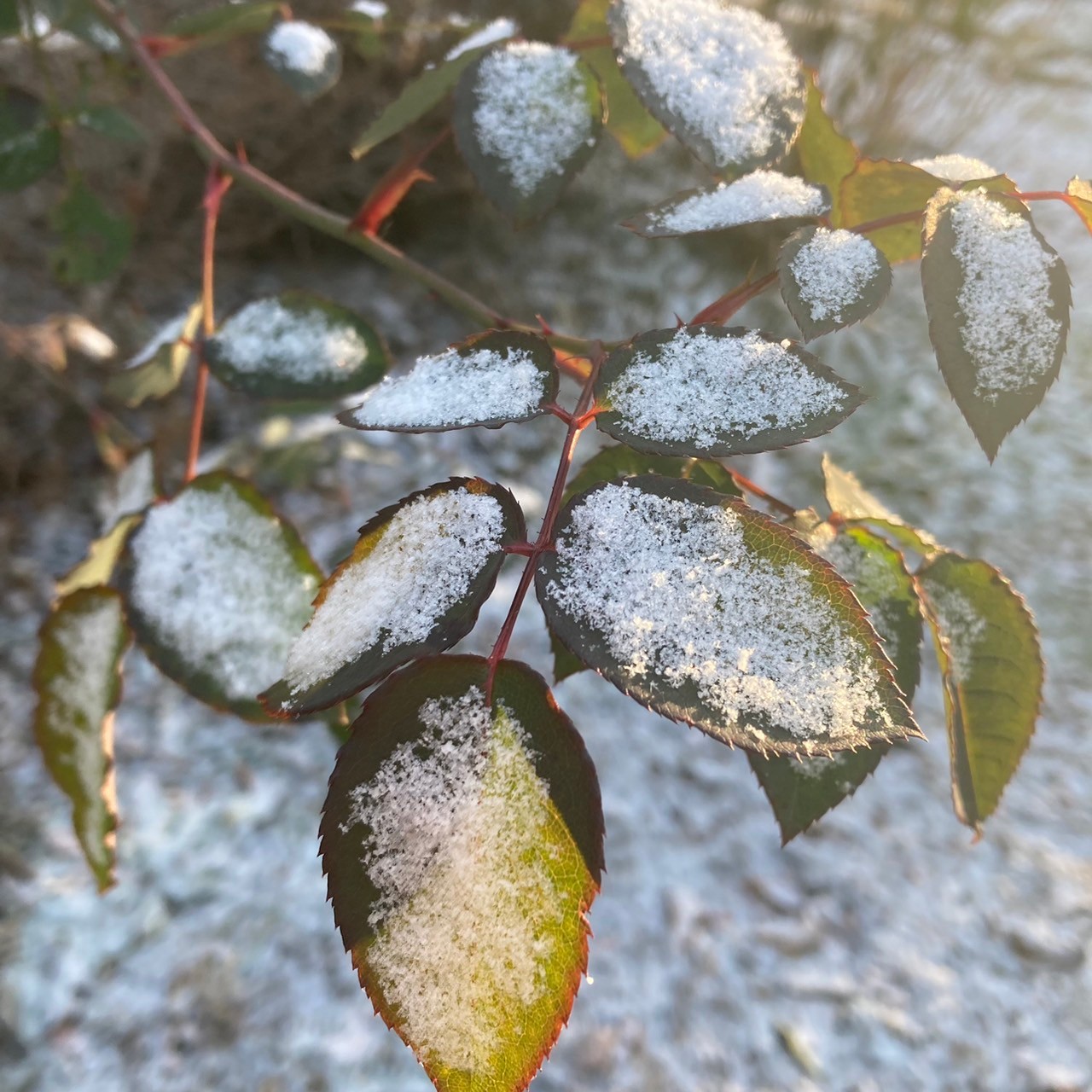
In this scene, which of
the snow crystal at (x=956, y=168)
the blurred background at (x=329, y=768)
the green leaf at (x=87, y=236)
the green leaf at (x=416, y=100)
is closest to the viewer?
the snow crystal at (x=956, y=168)

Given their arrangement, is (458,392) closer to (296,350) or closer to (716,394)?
(716,394)

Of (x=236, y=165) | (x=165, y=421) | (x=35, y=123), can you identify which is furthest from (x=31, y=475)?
(x=236, y=165)

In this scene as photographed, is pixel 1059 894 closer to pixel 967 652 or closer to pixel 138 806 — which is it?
pixel 967 652

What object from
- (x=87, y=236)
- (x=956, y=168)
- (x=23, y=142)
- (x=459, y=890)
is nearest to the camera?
(x=459, y=890)

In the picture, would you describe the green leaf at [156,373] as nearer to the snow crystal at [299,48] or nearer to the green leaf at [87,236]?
the snow crystal at [299,48]

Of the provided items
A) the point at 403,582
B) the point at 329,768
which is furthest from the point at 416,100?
the point at 329,768

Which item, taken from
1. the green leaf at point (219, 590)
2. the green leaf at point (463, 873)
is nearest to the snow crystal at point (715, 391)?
the green leaf at point (463, 873)
